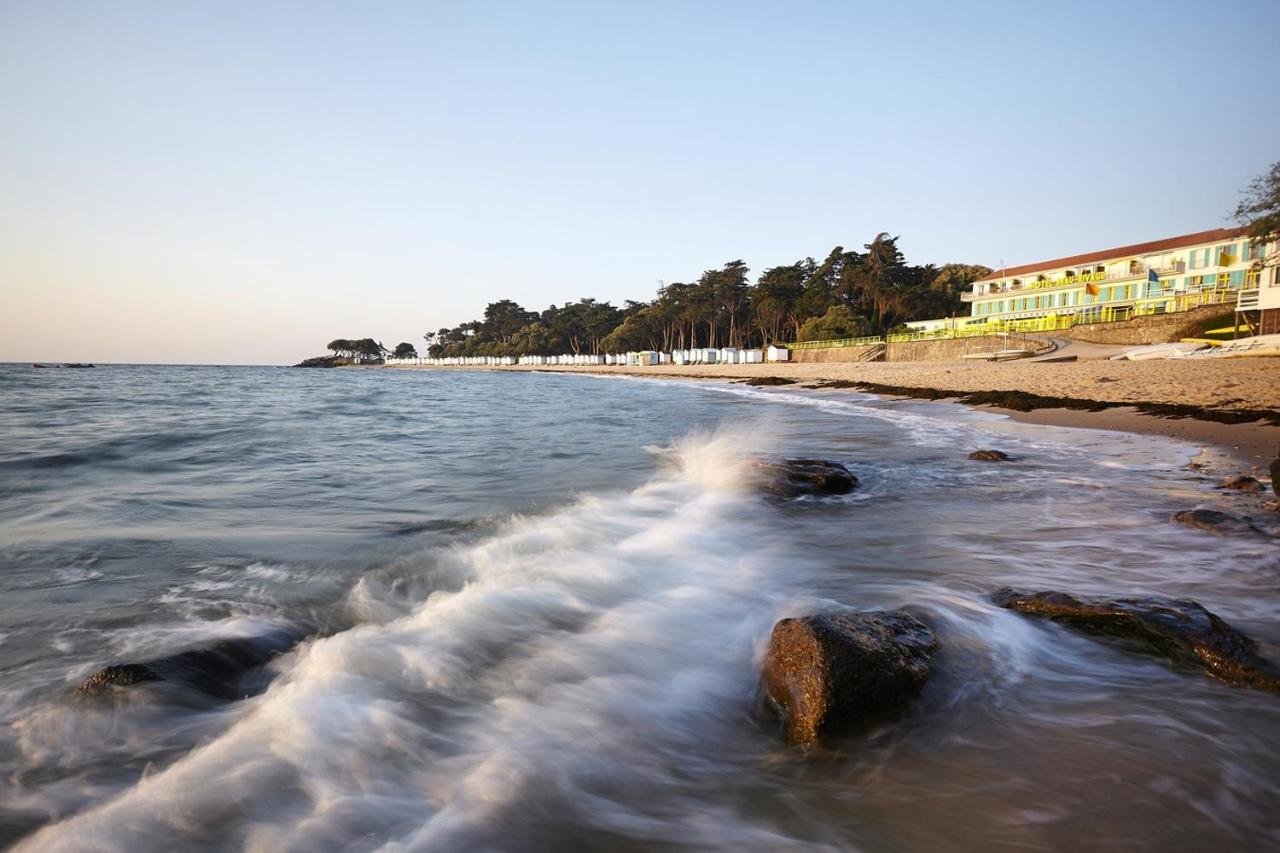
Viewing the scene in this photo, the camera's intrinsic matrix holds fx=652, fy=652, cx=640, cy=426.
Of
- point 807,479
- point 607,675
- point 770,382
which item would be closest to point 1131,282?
Result: point 770,382

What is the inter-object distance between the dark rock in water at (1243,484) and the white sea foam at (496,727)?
5740mm

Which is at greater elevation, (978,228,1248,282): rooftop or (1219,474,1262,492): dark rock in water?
(978,228,1248,282): rooftop

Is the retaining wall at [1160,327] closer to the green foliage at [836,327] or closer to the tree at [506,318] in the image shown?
the green foliage at [836,327]

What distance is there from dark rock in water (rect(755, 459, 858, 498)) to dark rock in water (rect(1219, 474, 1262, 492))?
13.6 ft

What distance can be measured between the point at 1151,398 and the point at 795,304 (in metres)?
62.4

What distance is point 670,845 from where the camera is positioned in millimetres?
2490

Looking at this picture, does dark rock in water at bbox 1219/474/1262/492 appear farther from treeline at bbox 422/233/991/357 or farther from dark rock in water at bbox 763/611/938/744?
treeline at bbox 422/233/991/357

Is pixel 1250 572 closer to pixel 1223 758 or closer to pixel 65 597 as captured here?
pixel 1223 758

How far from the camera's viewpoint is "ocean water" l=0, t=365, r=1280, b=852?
2.57m

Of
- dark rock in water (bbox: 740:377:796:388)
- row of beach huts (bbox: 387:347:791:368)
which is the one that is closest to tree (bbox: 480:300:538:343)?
row of beach huts (bbox: 387:347:791:368)

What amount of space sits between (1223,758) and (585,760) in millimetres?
2717

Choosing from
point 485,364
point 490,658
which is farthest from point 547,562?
point 485,364

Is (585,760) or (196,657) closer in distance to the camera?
(585,760)

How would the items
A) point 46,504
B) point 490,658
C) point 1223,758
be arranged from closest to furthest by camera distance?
point 1223,758, point 490,658, point 46,504
